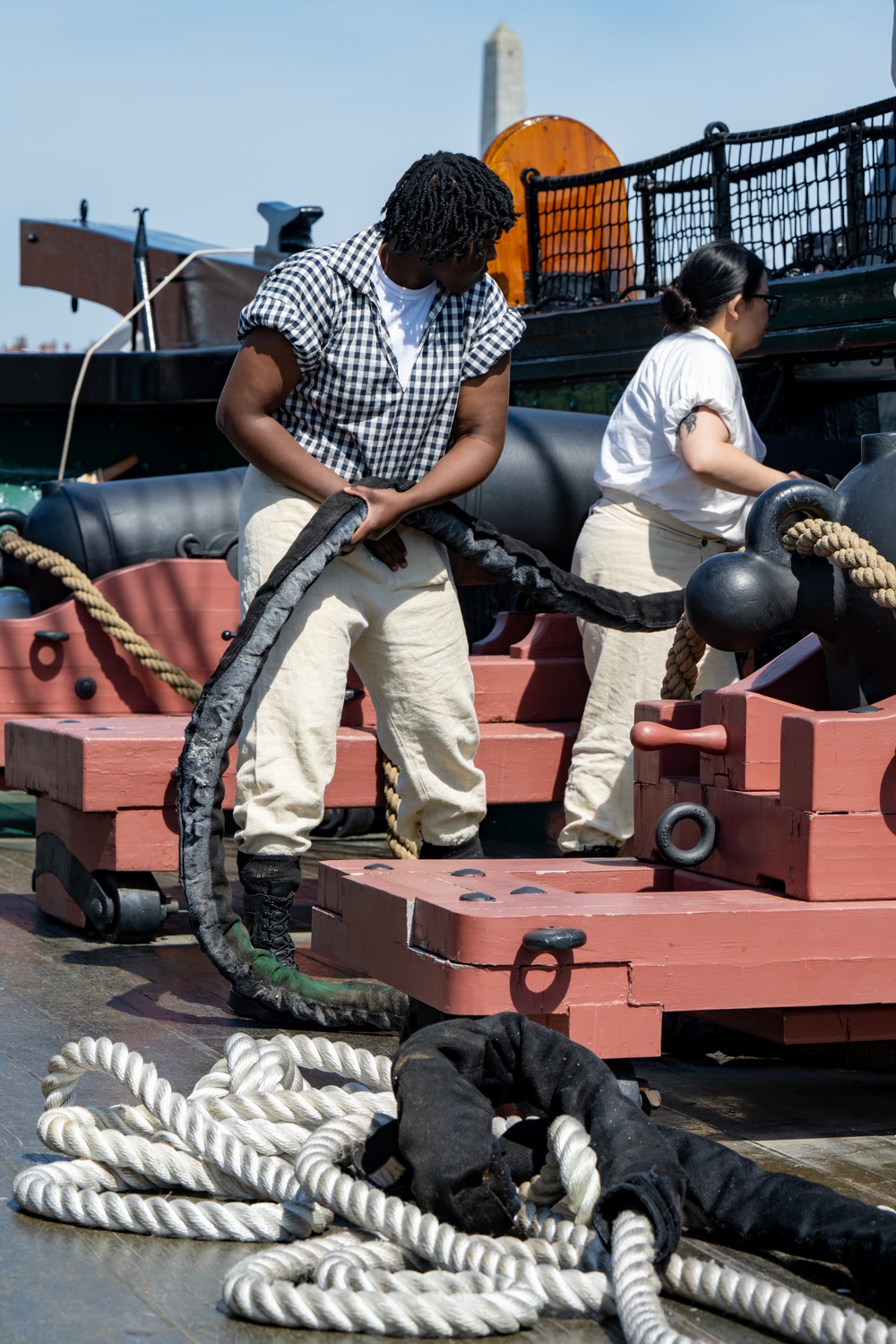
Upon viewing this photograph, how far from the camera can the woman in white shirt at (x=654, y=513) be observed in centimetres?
383

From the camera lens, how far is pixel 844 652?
2.78 meters

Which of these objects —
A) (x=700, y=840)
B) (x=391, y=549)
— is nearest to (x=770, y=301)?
(x=391, y=549)

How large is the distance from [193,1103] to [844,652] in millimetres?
1233

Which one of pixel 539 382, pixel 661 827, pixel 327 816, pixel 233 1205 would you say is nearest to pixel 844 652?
pixel 661 827

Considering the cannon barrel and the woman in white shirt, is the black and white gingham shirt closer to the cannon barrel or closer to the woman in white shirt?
the woman in white shirt

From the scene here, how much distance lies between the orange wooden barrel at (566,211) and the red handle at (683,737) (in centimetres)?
378

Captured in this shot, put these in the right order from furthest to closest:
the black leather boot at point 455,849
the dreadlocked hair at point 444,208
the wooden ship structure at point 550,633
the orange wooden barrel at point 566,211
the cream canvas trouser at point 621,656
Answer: the orange wooden barrel at point 566,211
the cream canvas trouser at point 621,656
the black leather boot at point 455,849
the dreadlocked hair at point 444,208
the wooden ship structure at point 550,633

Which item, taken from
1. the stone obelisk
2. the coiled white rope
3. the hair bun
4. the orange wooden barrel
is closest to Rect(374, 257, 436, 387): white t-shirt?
the hair bun

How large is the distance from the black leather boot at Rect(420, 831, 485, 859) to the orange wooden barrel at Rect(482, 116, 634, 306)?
10.6 ft

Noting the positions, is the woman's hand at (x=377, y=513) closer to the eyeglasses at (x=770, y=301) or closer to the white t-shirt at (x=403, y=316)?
the white t-shirt at (x=403, y=316)

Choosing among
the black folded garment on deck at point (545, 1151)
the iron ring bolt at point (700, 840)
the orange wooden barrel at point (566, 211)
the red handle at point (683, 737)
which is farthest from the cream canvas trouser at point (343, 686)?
the orange wooden barrel at point (566, 211)

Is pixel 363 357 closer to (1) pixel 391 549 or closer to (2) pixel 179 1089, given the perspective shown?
(1) pixel 391 549

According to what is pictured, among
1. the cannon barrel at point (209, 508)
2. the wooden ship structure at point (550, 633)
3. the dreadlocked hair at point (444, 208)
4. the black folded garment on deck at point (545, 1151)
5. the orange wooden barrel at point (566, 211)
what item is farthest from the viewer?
the orange wooden barrel at point (566, 211)

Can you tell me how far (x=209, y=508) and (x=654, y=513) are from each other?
2252mm
